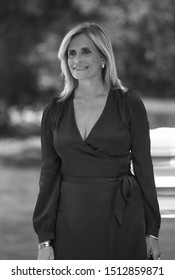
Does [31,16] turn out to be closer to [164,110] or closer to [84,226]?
[164,110]

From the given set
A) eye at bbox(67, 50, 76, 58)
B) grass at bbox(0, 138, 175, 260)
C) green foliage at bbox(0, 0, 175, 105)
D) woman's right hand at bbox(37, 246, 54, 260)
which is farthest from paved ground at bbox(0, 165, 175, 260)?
green foliage at bbox(0, 0, 175, 105)

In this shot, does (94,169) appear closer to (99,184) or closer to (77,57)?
(99,184)

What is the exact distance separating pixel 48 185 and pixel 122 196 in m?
0.27

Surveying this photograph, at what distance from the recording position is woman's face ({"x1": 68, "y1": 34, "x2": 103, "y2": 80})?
210 cm

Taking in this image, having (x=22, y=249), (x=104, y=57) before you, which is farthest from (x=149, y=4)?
(x=104, y=57)

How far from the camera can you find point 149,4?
42.3 ft

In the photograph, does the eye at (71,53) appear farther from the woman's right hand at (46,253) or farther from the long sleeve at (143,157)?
the woman's right hand at (46,253)

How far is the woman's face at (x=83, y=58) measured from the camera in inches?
82.5

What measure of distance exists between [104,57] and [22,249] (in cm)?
323

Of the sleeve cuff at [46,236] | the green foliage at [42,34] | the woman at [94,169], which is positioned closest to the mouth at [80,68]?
the woman at [94,169]

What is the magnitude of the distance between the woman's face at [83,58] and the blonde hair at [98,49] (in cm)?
2

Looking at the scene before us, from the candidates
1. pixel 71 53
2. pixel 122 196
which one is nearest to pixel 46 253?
pixel 122 196

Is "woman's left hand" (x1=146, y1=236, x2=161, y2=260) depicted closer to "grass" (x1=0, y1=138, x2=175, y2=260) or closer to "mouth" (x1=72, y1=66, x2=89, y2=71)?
"mouth" (x1=72, y1=66, x2=89, y2=71)

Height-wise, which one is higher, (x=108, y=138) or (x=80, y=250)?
(x=108, y=138)
